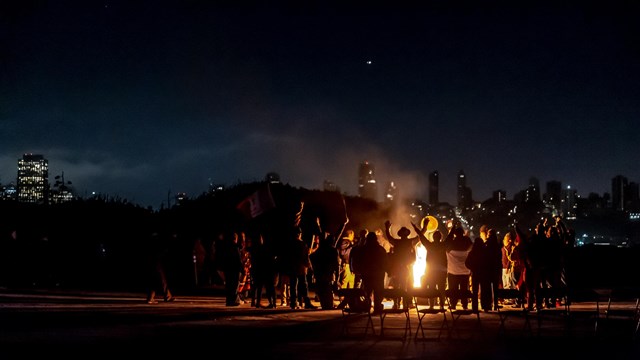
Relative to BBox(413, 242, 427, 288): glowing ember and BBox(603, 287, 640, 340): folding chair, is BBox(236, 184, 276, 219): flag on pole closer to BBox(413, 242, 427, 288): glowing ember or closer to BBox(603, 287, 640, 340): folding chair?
BBox(413, 242, 427, 288): glowing ember

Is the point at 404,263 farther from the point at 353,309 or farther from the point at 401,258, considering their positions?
the point at 353,309

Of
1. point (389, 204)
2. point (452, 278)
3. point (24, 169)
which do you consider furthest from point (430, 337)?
point (24, 169)

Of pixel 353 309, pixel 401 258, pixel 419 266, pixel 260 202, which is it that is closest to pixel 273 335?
pixel 353 309

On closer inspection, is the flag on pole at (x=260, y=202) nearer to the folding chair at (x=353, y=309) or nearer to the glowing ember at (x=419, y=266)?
the glowing ember at (x=419, y=266)

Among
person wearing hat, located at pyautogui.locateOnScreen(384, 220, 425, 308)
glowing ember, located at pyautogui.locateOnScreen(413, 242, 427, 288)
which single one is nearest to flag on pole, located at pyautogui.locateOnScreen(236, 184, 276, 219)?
glowing ember, located at pyautogui.locateOnScreen(413, 242, 427, 288)

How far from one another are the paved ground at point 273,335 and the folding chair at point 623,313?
15cm

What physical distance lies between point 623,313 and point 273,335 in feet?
33.7

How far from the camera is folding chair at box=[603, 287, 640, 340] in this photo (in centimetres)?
1544

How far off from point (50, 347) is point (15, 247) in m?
18.8

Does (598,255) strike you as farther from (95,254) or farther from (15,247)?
(15,247)

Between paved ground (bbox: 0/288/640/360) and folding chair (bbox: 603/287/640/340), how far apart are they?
15 centimetres

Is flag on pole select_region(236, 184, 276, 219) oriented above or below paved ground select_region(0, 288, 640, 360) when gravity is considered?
above

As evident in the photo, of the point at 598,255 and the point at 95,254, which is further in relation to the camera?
the point at 598,255

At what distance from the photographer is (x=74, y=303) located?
23.0 m
